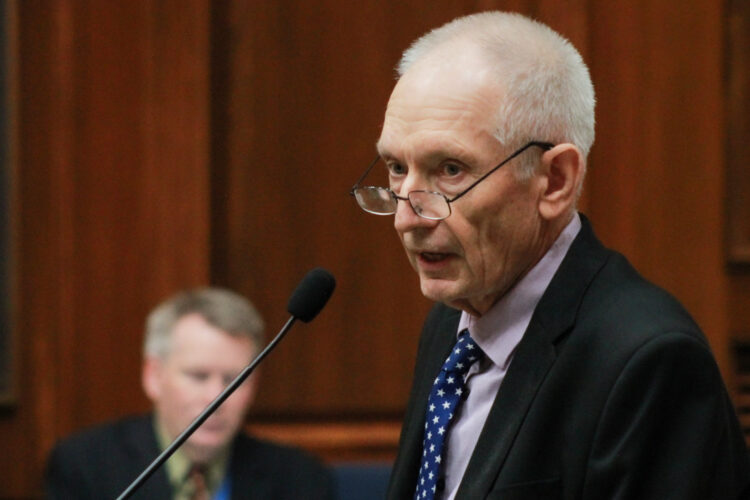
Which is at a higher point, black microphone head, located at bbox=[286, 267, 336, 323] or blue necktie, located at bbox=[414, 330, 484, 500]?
black microphone head, located at bbox=[286, 267, 336, 323]

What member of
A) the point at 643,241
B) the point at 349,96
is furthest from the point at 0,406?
the point at 643,241

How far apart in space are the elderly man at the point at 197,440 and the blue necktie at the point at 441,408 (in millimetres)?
1165

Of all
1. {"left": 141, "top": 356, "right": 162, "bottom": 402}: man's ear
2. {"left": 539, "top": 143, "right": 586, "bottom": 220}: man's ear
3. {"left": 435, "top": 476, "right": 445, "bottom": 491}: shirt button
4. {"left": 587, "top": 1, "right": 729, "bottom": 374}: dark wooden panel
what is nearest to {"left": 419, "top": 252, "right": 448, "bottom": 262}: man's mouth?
{"left": 539, "top": 143, "right": 586, "bottom": 220}: man's ear

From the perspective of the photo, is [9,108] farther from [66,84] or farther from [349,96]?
[349,96]

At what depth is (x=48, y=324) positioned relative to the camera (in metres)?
3.03

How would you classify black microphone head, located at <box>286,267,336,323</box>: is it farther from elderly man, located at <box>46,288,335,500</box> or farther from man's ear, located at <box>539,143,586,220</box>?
elderly man, located at <box>46,288,335,500</box>

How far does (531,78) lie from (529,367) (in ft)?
1.03

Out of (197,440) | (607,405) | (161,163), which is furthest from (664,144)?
(607,405)

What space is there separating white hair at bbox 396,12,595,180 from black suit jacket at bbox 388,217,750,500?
14 centimetres

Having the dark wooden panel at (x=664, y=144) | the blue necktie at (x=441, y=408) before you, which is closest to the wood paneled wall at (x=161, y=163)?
the dark wooden panel at (x=664, y=144)

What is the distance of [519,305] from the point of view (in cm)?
143

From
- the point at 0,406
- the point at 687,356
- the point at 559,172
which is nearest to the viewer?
the point at 687,356

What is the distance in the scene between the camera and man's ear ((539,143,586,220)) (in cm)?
137

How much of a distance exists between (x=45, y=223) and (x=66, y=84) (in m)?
0.35
